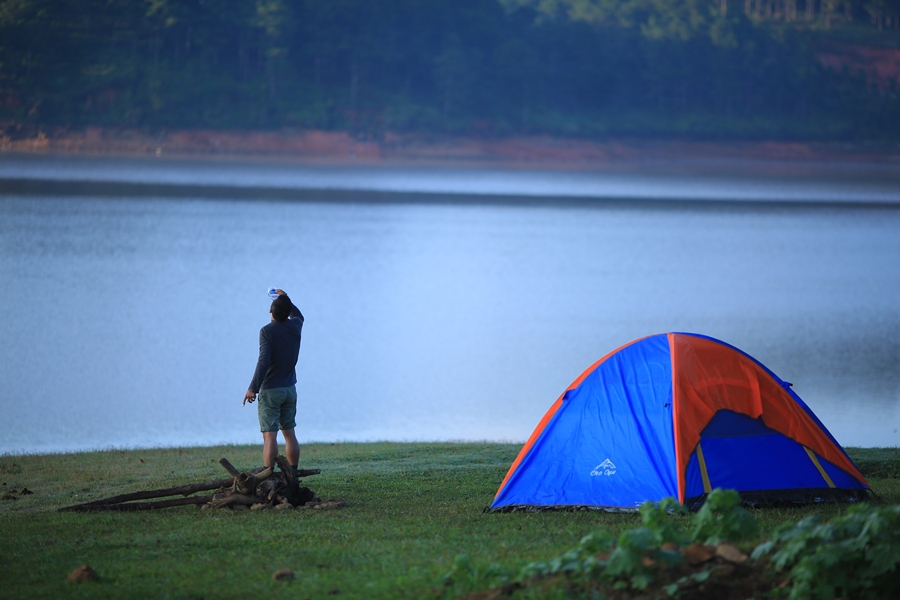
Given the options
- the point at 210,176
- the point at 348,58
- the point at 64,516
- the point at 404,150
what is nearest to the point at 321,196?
the point at 210,176

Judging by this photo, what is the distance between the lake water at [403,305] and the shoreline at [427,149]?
86.0 ft

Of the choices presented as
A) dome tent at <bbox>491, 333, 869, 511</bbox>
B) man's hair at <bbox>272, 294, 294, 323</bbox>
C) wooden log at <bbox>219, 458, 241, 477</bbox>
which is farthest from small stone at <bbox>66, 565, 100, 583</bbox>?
dome tent at <bbox>491, 333, 869, 511</bbox>

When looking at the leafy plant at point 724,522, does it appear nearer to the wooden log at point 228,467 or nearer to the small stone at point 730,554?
the small stone at point 730,554

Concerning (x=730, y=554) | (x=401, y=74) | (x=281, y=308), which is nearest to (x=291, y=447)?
(x=281, y=308)

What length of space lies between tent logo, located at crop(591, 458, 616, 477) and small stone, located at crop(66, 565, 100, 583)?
377 cm

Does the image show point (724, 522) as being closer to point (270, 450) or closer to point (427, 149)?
point (270, 450)

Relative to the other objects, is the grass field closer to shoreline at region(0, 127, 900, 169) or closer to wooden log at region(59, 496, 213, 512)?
wooden log at region(59, 496, 213, 512)

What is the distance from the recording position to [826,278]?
36.8 meters

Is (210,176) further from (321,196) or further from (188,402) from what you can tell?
(188,402)

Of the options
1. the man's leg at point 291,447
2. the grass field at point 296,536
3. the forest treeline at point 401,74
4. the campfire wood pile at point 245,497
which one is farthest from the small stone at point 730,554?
the forest treeline at point 401,74

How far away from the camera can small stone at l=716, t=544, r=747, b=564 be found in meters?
5.22

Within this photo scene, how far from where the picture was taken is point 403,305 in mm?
29344

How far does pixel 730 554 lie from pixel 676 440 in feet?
7.82

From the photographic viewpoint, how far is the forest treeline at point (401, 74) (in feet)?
290
